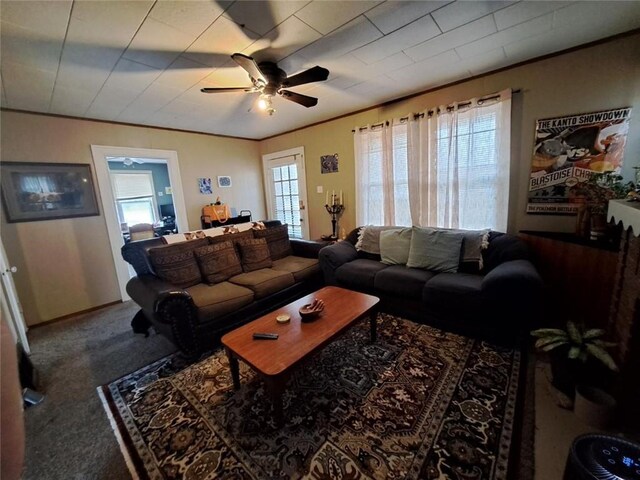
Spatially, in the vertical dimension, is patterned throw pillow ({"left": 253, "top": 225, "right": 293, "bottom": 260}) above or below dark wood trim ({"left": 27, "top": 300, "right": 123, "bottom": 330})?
above

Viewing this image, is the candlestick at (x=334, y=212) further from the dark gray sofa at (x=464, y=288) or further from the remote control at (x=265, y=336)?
the remote control at (x=265, y=336)

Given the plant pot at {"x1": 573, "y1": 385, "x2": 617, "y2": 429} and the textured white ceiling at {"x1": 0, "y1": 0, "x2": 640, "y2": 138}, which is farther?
the textured white ceiling at {"x1": 0, "y1": 0, "x2": 640, "y2": 138}

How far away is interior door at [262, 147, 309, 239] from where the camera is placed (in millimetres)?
4430

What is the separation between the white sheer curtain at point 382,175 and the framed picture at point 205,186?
2489 millimetres

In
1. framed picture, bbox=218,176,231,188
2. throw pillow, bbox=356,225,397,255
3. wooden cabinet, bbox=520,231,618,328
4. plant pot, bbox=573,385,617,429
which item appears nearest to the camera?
plant pot, bbox=573,385,617,429

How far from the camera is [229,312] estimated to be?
2289 mm

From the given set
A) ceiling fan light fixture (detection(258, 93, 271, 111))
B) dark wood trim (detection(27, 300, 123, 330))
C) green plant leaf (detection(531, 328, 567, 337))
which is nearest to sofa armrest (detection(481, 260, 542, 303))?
green plant leaf (detection(531, 328, 567, 337))

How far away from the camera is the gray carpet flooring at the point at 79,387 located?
131cm

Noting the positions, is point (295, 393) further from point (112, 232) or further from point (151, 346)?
point (112, 232)

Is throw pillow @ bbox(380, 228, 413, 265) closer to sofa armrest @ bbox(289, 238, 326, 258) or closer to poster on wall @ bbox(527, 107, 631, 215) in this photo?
sofa armrest @ bbox(289, 238, 326, 258)

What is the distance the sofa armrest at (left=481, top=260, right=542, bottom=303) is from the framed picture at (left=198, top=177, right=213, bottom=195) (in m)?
4.07

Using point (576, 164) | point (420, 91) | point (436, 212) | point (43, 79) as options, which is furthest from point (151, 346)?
point (576, 164)

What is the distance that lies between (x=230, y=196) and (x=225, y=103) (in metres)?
1.94

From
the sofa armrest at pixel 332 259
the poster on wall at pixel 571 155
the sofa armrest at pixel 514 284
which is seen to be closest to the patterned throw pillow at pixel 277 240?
the sofa armrest at pixel 332 259
